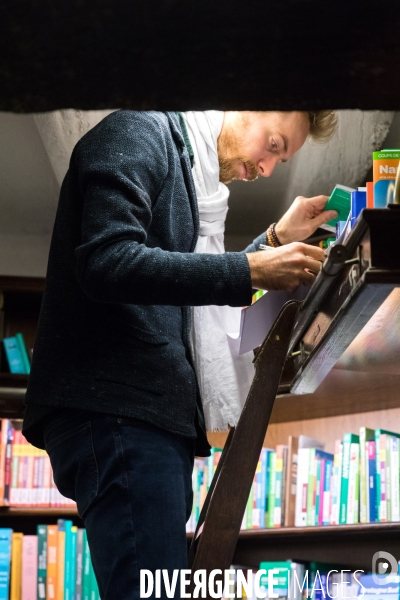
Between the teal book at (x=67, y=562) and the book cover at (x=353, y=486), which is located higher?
the book cover at (x=353, y=486)

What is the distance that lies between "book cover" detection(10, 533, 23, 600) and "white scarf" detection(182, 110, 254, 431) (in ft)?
5.18

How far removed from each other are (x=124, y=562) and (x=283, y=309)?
1.36 feet

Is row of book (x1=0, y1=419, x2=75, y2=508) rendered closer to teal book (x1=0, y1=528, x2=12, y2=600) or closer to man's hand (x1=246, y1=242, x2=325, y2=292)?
teal book (x1=0, y1=528, x2=12, y2=600)

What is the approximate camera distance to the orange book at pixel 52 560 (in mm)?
2584

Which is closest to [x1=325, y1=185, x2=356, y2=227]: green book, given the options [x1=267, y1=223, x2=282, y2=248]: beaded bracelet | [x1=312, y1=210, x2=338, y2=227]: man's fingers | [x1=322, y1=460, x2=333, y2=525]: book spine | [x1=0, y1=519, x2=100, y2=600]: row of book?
[x1=312, y1=210, x2=338, y2=227]: man's fingers

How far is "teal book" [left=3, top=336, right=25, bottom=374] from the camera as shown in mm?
2945

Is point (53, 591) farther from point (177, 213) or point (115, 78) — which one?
point (115, 78)

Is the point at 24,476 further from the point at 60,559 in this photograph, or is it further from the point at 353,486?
the point at 353,486

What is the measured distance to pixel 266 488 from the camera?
2600 mm

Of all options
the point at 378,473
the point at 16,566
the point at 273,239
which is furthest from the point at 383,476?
the point at 16,566

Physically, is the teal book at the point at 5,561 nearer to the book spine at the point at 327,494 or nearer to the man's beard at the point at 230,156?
the book spine at the point at 327,494

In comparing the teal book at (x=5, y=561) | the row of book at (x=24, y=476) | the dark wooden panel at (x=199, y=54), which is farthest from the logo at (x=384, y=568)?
the dark wooden panel at (x=199, y=54)

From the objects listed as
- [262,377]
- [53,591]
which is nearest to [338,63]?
[262,377]

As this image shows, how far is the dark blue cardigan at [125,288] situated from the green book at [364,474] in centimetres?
121
